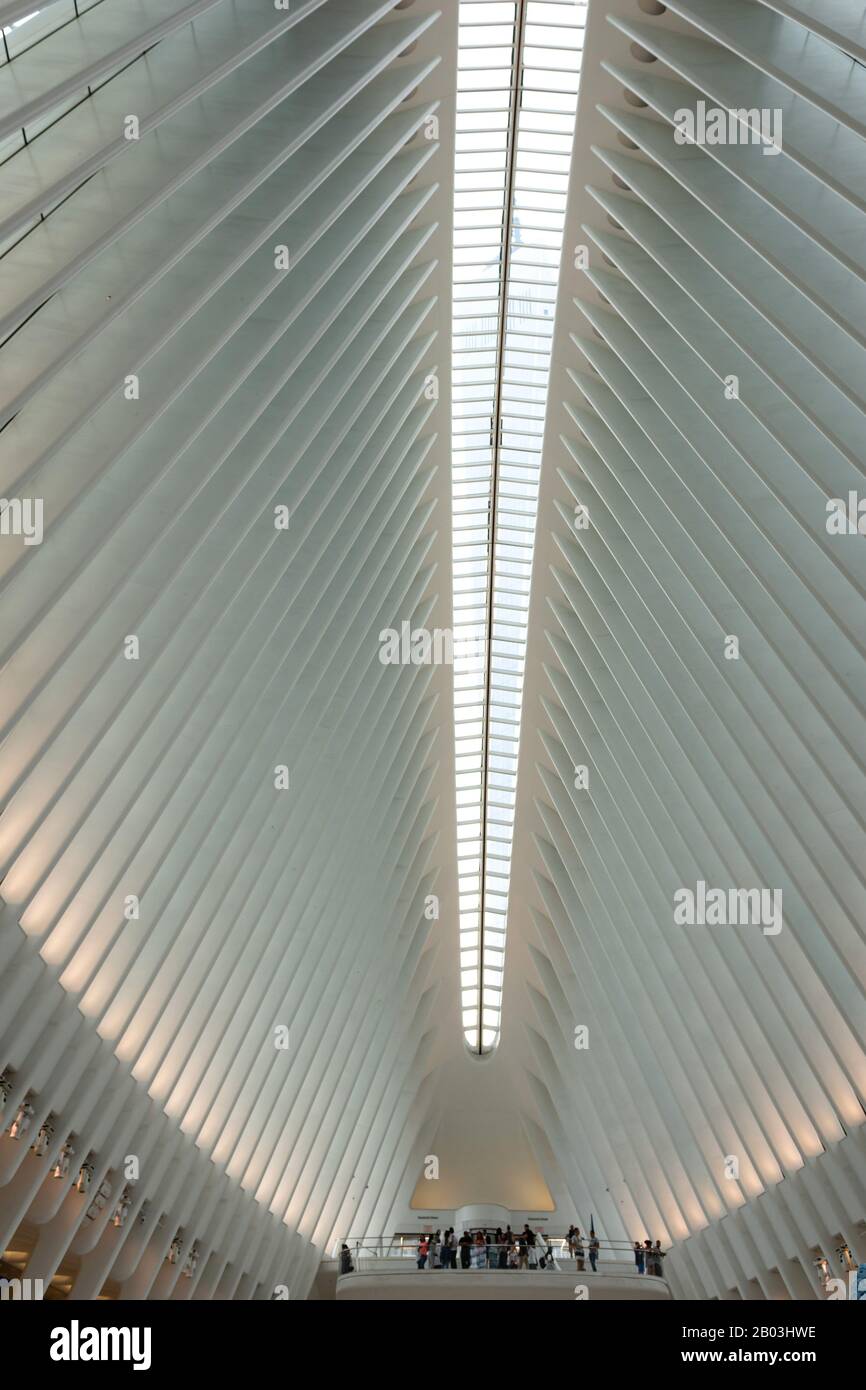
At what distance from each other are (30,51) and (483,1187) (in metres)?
43.2

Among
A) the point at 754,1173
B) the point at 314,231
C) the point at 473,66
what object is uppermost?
the point at 473,66

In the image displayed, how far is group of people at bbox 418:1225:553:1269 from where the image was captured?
26562 mm

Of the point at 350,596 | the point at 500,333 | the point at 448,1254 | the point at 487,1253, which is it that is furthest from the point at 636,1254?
the point at 500,333

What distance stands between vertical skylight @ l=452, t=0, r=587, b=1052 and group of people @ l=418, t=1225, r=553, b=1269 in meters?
12.1

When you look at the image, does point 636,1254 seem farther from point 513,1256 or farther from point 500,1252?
point 500,1252

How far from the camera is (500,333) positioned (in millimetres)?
22484

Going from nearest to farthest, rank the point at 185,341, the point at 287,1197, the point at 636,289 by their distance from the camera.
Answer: the point at 185,341 → the point at 636,289 → the point at 287,1197

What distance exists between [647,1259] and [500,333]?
19.6 meters

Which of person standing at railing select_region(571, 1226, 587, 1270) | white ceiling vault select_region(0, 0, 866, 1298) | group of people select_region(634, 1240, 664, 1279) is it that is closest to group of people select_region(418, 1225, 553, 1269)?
person standing at railing select_region(571, 1226, 587, 1270)

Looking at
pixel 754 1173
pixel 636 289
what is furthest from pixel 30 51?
pixel 754 1173

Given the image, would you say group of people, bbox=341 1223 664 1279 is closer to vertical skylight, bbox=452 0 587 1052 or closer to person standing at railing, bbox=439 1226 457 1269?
person standing at railing, bbox=439 1226 457 1269

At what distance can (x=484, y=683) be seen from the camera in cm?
3222

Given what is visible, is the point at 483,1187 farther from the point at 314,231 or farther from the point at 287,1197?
the point at 314,231

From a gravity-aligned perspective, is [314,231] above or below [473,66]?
below
